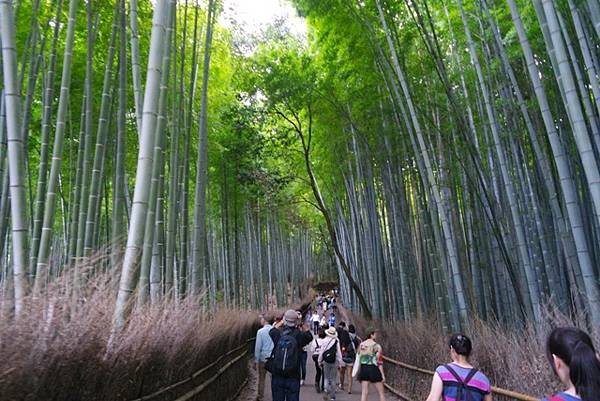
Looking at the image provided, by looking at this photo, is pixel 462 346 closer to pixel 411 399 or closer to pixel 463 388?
pixel 463 388

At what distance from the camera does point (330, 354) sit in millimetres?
6133

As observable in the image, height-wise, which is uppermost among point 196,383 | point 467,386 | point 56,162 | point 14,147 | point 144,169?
point 56,162

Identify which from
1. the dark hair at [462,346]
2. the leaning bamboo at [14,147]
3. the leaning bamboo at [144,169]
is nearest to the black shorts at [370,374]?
the dark hair at [462,346]

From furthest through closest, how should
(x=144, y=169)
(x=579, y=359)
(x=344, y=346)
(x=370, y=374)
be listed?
(x=344, y=346) < (x=370, y=374) < (x=144, y=169) < (x=579, y=359)

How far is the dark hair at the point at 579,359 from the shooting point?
1.25 meters

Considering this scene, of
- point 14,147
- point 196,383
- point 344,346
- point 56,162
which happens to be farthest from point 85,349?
point 344,346

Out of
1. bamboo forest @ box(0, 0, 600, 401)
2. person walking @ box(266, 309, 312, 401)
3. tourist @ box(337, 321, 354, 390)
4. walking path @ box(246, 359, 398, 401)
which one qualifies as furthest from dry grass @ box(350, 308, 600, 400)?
person walking @ box(266, 309, 312, 401)

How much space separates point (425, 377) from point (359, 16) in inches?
163

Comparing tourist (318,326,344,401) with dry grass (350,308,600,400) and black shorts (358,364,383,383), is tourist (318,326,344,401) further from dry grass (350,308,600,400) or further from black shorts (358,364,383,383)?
black shorts (358,364,383,383)

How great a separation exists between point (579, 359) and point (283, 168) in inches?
436

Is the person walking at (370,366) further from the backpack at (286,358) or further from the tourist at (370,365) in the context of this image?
the backpack at (286,358)

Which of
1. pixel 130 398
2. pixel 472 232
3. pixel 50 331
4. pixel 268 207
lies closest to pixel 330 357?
pixel 472 232

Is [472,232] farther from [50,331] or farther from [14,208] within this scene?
[50,331]

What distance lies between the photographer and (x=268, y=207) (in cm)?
1293
